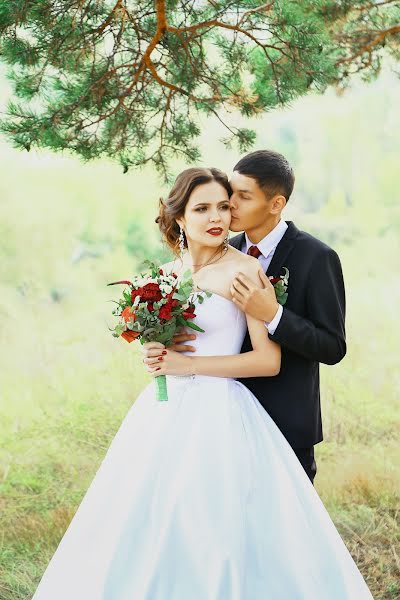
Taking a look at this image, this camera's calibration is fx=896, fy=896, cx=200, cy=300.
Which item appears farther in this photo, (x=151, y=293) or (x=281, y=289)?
(x=281, y=289)

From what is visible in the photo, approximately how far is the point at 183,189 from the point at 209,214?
0.13 meters

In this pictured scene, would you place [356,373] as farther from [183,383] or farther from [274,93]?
[183,383]

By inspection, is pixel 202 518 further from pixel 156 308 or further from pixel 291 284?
pixel 291 284

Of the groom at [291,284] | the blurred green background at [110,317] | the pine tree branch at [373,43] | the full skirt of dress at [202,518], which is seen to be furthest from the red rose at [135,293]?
the pine tree branch at [373,43]

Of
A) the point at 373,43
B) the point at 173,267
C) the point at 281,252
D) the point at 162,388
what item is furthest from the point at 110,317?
the point at 162,388

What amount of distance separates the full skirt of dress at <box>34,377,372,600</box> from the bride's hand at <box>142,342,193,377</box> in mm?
102

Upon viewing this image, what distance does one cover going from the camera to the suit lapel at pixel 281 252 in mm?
3217

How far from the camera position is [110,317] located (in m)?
8.36

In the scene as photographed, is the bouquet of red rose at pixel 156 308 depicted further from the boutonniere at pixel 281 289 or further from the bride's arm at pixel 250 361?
the boutonniere at pixel 281 289

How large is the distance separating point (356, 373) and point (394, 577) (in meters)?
2.82

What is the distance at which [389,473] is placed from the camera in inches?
241

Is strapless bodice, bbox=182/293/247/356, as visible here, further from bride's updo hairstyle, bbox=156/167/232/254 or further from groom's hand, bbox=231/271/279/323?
bride's updo hairstyle, bbox=156/167/232/254

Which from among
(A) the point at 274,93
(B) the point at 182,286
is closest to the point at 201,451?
(B) the point at 182,286

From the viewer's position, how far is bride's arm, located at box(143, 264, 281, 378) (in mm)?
2975
